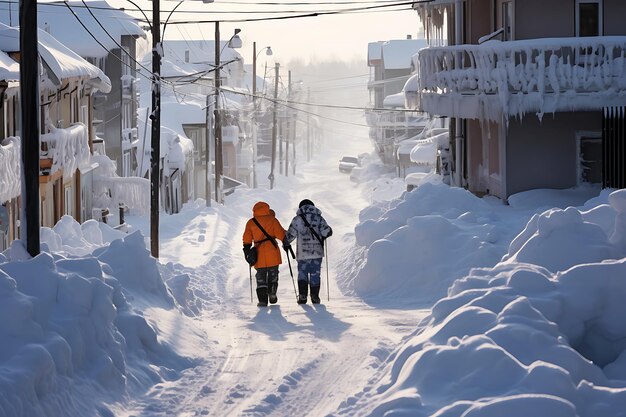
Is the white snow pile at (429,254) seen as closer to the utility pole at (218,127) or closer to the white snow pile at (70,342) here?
the white snow pile at (70,342)

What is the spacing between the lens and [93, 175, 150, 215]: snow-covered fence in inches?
1619

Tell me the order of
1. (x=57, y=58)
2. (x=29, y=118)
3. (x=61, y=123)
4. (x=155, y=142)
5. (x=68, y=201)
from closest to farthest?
1. (x=29, y=118)
2. (x=155, y=142)
3. (x=57, y=58)
4. (x=61, y=123)
5. (x=68, y=201)

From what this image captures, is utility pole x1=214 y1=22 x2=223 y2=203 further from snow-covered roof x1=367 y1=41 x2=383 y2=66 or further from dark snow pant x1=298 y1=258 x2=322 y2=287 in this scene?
snow-covered roof x1=367 y1=41 x2=383 y2=66

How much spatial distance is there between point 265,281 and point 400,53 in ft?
241

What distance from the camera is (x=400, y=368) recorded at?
33.4ft

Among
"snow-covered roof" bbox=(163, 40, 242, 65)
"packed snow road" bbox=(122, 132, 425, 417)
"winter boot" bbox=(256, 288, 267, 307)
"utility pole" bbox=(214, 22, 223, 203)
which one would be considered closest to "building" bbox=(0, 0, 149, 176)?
"utility pole" bbox=(214, 22, 223, 203)

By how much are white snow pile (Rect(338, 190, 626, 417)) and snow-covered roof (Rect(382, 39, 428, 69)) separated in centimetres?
7787

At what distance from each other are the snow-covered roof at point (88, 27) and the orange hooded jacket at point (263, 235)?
36233 mm

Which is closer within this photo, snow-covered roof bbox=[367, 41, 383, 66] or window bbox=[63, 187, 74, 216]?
window bbox=[63, 187, 74, 216]

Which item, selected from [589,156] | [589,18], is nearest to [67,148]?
[589,156]

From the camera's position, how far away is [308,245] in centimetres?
1823

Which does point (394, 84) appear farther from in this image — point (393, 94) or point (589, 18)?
point (589, 18)

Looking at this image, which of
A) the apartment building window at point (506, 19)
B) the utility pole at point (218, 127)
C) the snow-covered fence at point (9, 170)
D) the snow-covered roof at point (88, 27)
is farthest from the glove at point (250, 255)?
the snow-covered roof at point (88, 27)

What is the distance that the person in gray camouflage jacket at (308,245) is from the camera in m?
18.2
